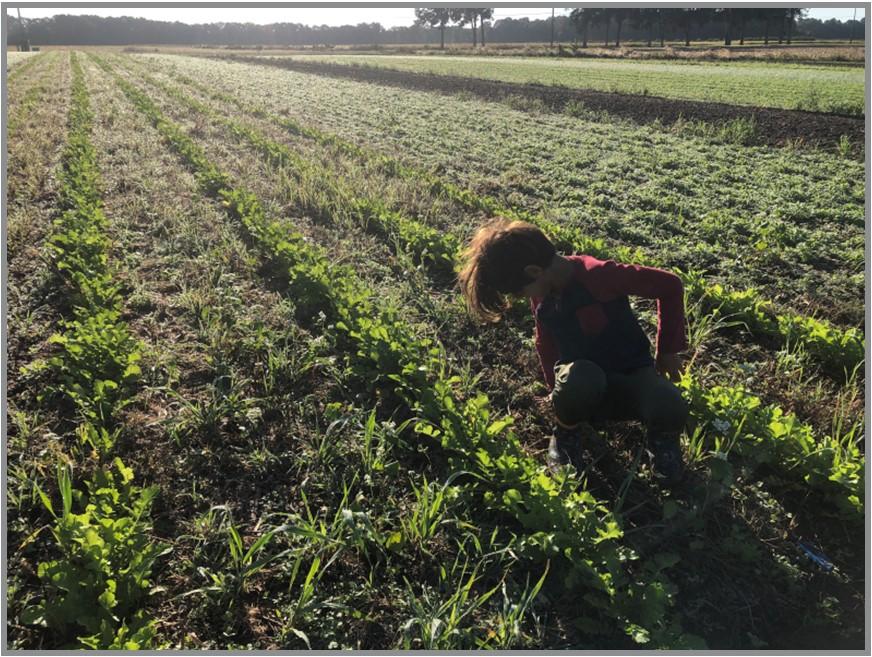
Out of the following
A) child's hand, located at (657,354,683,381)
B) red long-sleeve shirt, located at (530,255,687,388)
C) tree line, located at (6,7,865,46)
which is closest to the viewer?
red long-sleeve shirt, located at (530,255,687,388)

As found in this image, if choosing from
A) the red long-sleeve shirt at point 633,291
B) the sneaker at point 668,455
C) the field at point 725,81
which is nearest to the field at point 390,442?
the sneaker at point 668,455

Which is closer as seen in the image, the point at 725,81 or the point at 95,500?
the point at 95,500

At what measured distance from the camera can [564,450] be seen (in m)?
3.04

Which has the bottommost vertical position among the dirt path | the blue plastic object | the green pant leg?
the blue plastic object

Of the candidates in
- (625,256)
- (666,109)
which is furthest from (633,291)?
(666,109)

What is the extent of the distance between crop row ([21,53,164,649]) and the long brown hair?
5.89ft

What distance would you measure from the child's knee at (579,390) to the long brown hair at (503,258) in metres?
0.50

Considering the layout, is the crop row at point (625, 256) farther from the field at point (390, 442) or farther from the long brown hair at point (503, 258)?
the long brown hair at point (503, 258)

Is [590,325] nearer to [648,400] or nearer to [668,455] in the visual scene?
[648,400]

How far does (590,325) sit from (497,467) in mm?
909

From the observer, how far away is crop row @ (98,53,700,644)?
2.21 metres

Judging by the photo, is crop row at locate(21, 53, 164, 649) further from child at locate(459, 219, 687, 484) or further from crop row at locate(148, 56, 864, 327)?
crop row at locate(148, 56, 864, 327)

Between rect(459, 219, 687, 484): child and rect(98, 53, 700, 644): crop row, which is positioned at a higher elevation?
rect(459, 219, 687, 484): child

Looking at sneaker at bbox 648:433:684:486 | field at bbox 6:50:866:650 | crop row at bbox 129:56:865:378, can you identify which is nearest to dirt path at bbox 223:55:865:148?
field at bbox 6:50:866:650
